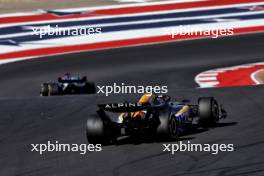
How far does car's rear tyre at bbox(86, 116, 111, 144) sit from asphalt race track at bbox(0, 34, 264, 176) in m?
0.22

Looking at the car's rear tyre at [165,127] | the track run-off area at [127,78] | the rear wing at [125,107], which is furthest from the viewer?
the rear wing at [125,107]

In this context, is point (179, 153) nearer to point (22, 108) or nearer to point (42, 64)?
point (22, 108)

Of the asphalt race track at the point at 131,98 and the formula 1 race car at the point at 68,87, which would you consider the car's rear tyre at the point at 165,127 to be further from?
the formula 1 race car at the point at 68,87

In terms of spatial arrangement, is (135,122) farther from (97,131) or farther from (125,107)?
(97,131)

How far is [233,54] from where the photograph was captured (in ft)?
95.6

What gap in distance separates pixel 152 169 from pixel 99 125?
7.27ft

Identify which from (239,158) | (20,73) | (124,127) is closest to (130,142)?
(124,127)

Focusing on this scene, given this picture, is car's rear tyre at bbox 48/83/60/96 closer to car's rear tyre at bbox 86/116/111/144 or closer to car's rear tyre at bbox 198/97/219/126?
car's rear tyre at bbox 198/97/219/126

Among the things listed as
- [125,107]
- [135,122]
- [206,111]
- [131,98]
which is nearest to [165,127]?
[135,122]

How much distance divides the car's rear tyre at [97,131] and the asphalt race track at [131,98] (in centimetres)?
22

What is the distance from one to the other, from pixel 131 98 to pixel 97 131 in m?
6.36

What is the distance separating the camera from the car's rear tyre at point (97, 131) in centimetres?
1327

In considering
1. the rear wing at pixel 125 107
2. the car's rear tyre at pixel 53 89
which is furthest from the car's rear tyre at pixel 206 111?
the car's rear tyre at pixel 53 89

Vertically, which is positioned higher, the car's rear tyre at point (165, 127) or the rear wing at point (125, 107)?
the rear wing at point (125, 107)
